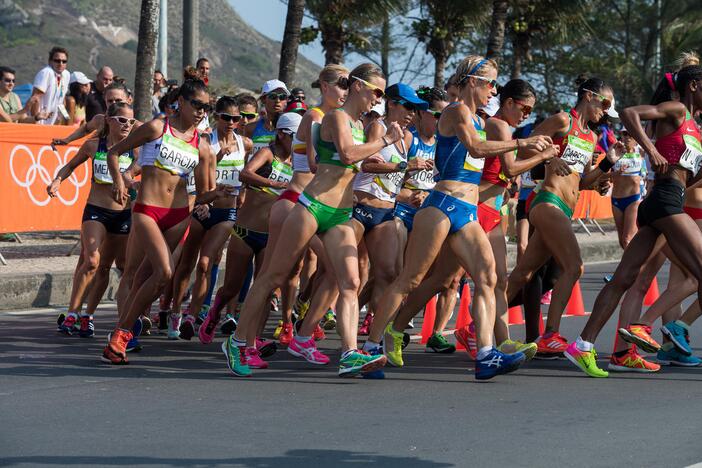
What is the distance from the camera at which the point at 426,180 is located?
10.2 metres

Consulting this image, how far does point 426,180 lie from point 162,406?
3.56m

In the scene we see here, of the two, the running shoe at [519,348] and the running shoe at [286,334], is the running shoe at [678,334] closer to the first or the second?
the running shoe at [519,348]

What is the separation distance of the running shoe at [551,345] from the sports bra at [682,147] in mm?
1576

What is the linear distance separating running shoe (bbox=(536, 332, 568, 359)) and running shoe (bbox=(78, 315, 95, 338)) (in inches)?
142

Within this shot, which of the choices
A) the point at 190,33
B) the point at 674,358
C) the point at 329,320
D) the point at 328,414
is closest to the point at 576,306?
the point at 329,320

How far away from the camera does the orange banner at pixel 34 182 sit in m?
14.9

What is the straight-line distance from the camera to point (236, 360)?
8445 mm

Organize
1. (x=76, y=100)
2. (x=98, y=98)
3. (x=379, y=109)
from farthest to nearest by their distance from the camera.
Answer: (x=76, y=100) < (x=98, y=98) < (x=379, y=109)

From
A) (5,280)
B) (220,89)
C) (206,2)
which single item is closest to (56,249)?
(5,280)

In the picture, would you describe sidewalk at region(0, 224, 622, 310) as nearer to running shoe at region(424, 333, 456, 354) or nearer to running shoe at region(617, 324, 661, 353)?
running shoe at region(424, 333, 456, 354)

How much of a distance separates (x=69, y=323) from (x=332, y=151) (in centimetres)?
346

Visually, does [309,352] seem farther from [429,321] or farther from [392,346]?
[429,321]

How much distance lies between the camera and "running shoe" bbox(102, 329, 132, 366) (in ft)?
29.2

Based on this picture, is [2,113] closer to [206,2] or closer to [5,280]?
[5,280]
